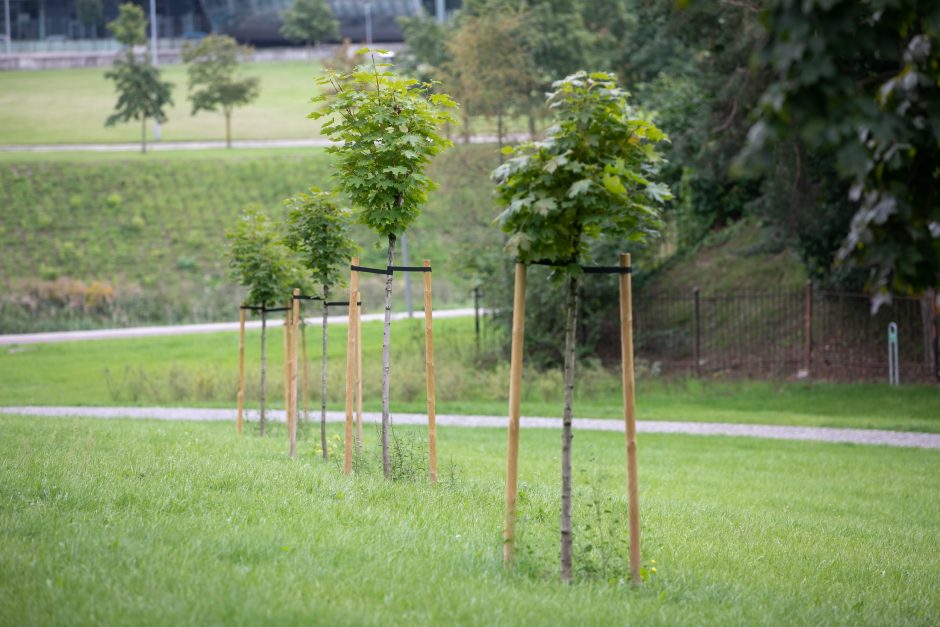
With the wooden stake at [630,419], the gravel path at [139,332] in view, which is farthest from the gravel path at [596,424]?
the wooden stake at [630,419]

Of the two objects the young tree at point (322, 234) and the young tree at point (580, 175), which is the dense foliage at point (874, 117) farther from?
the young tree at point (322, 234)

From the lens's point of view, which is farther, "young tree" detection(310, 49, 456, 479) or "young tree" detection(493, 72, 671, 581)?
"young tree" detection(310, 49, 456, 479)

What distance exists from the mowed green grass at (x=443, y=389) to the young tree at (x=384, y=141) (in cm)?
1163

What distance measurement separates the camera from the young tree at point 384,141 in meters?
9.46

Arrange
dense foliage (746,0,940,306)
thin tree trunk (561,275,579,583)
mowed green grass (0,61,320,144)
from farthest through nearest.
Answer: mowed green grass (0,61,320,144), thin tree trunk (561,275,579,583), dense foliage (746,0,940,306)

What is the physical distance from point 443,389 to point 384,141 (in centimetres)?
1498

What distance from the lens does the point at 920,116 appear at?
14.9 feet

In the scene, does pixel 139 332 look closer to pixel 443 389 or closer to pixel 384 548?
pixel 443 389

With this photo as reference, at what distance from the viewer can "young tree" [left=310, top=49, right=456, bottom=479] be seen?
372 inches

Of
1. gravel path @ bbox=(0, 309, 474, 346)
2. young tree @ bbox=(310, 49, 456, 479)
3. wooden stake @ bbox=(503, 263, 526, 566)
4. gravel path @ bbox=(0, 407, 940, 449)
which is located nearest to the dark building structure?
gravel path @ bbox=(0, 309, 474, 346)

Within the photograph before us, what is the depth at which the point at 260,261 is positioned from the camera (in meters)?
14.4

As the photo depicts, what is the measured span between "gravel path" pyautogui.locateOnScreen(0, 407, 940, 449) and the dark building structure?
8886 cm

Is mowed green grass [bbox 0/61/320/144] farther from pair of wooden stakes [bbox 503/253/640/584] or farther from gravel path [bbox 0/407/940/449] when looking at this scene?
pair of wooden stakes [bbox 503/253/640/584]

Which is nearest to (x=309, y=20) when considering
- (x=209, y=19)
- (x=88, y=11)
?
(x=209, y=19)
